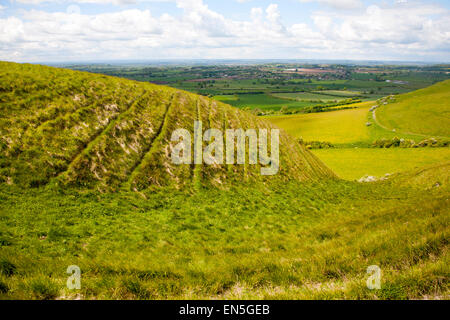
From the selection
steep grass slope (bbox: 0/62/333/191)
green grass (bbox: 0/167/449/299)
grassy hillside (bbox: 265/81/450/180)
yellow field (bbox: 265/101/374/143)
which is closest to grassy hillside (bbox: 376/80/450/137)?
grassy hillside (bbox: 265/81/450/180)

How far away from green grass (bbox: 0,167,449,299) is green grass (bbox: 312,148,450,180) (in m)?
26.1

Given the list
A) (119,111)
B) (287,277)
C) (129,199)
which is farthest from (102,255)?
(119,111)

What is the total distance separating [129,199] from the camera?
19.6 metres

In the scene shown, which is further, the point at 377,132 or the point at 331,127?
the point at 331,127

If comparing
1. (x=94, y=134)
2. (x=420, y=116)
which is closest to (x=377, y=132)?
(x=420, y=116)

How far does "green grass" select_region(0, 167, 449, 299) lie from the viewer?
21.4 feet

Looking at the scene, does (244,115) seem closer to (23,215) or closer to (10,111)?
(10,111)

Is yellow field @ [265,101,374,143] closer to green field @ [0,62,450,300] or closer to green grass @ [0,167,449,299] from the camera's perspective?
green field @ [0,62,450,300]

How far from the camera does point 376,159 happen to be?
201 ft

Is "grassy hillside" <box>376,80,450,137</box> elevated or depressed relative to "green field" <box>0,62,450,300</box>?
elevated

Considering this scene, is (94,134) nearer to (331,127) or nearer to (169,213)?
(169,213)

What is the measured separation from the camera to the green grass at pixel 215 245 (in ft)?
21.4

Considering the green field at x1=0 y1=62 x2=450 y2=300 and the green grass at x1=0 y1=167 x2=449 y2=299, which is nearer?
the green grass at x1=0 y1=167 x2=449 y2=299

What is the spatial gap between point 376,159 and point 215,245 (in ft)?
201
